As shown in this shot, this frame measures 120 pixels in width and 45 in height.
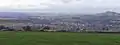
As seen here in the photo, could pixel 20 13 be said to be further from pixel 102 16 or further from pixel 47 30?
pixel 102 16

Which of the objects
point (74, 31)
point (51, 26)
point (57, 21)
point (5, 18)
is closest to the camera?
point (74, 31)

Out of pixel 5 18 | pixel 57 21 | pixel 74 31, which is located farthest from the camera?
pixel 5 18

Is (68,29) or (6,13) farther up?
Result: (6,13)

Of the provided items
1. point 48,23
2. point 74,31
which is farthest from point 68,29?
point 48,23

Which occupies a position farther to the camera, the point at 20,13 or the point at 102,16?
the point at 20,13

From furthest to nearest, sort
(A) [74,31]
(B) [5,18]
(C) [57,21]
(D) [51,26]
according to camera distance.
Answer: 1. (B) [5,18]
2. (C) [57,21]
3. (D) [51,26]
4. (A) [74,31]

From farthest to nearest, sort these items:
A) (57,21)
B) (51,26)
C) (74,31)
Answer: (57,21) → (51,26) → (74,31)

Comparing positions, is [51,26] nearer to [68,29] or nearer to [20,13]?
[68,29]

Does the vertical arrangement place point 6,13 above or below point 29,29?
above

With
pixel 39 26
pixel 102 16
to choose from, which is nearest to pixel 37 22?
pixel 39 26
